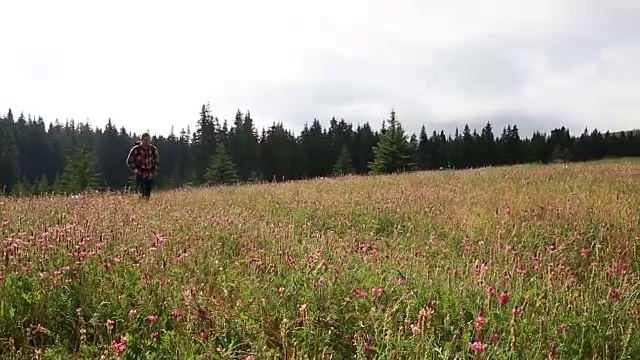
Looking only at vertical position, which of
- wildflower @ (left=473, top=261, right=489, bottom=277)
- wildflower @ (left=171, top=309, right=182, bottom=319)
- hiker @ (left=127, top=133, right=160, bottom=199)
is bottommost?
wildflower @ (left=171, top=309, right=182, bottom=319)

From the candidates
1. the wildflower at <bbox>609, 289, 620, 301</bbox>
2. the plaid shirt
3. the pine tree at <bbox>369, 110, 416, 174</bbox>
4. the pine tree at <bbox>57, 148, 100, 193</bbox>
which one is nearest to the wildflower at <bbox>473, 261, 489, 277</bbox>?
the wildflower at <bbox>609, 289, 620, 301</bbox>

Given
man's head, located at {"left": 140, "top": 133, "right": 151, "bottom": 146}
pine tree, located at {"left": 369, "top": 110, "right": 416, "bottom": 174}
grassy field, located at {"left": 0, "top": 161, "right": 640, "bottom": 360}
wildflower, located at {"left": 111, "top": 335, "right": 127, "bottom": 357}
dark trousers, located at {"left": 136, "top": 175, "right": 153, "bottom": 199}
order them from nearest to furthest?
wildflower, located at {"left": 111, "top": 335, "right": 127, "bottom": 357} < grassy field, located at {"left": 0, "top": 161, "right": 640, "bottom": 360} < dark trousers, located at {"left": 136, "top": 175, "right": 153, "bottom": 199} < man's head, located at {"left": 140, "top": 133, "right": 151, "bottom": 146} < pine tree, located at {"left": 369, "top": 110, "right": 416, "bottom": 174}

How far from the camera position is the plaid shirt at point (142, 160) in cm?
1024

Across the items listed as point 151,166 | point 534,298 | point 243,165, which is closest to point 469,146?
point 243,165

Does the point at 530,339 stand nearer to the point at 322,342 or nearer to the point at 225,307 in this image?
the point at 322,342

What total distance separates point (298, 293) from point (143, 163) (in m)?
8.18

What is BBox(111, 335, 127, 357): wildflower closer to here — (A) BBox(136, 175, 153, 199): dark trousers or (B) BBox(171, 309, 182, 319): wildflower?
(B) BBox(171, 309, 182, 319): wildflower

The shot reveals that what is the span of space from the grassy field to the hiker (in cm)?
466

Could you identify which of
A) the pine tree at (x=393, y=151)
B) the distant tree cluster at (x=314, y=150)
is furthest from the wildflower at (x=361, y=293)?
the distant tree cluster at (x=314, y=150)

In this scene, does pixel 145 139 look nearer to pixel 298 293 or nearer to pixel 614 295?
pixel 298 293

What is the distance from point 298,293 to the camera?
3.26 m

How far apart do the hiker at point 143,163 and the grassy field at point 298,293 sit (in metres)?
4.66

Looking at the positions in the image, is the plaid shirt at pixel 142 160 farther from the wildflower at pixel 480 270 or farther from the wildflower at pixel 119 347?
the wildflower at pixel 480 270

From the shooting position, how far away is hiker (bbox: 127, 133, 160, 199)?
10.1 metres
